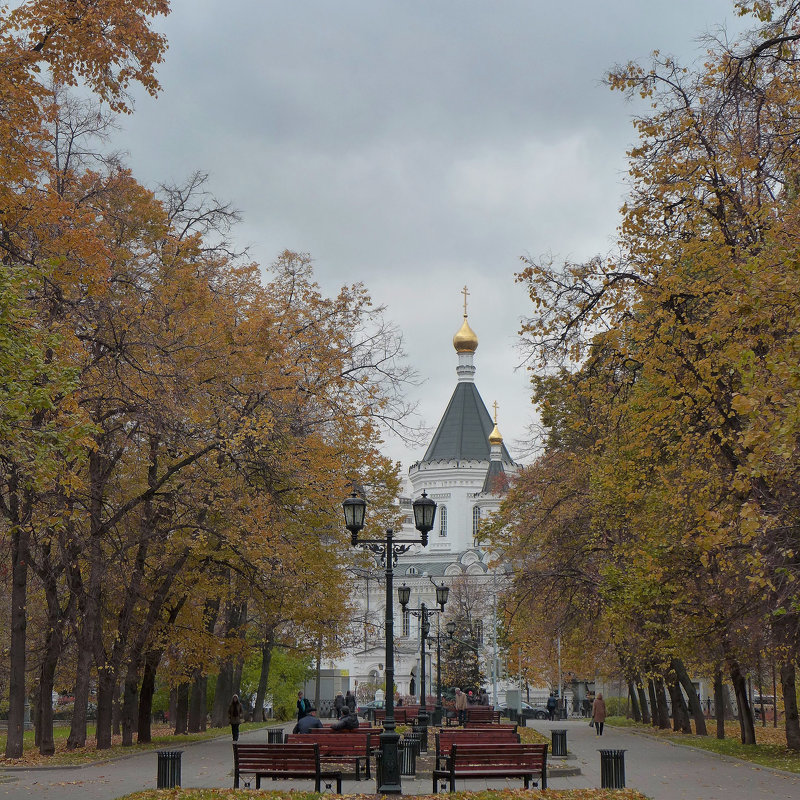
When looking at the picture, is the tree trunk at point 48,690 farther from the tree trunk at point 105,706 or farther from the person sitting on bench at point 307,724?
the person sitting on bench at point 307,724

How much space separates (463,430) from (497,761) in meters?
109

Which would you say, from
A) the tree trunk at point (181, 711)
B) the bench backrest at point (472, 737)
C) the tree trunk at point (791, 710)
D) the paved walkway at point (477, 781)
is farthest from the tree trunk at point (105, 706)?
the tree trunk at point (791, 710)

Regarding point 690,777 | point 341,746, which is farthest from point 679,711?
point 341,746

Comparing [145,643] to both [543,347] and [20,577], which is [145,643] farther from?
[543,347]

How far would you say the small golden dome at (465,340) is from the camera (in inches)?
5037

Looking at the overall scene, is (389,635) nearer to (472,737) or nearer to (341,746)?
(341,746)

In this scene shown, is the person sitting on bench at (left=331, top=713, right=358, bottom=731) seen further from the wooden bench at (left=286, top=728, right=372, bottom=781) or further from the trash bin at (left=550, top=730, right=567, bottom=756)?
the trash bin at (left=550, top=730, right=567, bottom=756)

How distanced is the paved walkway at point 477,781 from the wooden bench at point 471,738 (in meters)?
0.63

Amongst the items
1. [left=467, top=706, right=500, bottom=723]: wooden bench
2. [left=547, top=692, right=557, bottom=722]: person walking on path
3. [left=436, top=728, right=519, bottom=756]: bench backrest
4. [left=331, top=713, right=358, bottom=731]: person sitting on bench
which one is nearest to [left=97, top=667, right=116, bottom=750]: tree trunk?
[left=331, top=713, right=358, bottom=731]: person sitting on bench

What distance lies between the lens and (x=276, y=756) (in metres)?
14.7

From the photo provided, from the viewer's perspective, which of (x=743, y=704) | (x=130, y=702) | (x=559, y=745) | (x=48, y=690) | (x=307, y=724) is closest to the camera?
(x=307, y=724)

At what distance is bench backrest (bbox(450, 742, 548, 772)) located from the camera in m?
14.3

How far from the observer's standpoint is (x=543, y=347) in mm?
18703

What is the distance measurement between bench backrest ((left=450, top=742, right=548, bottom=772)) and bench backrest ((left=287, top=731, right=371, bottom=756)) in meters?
3.51
